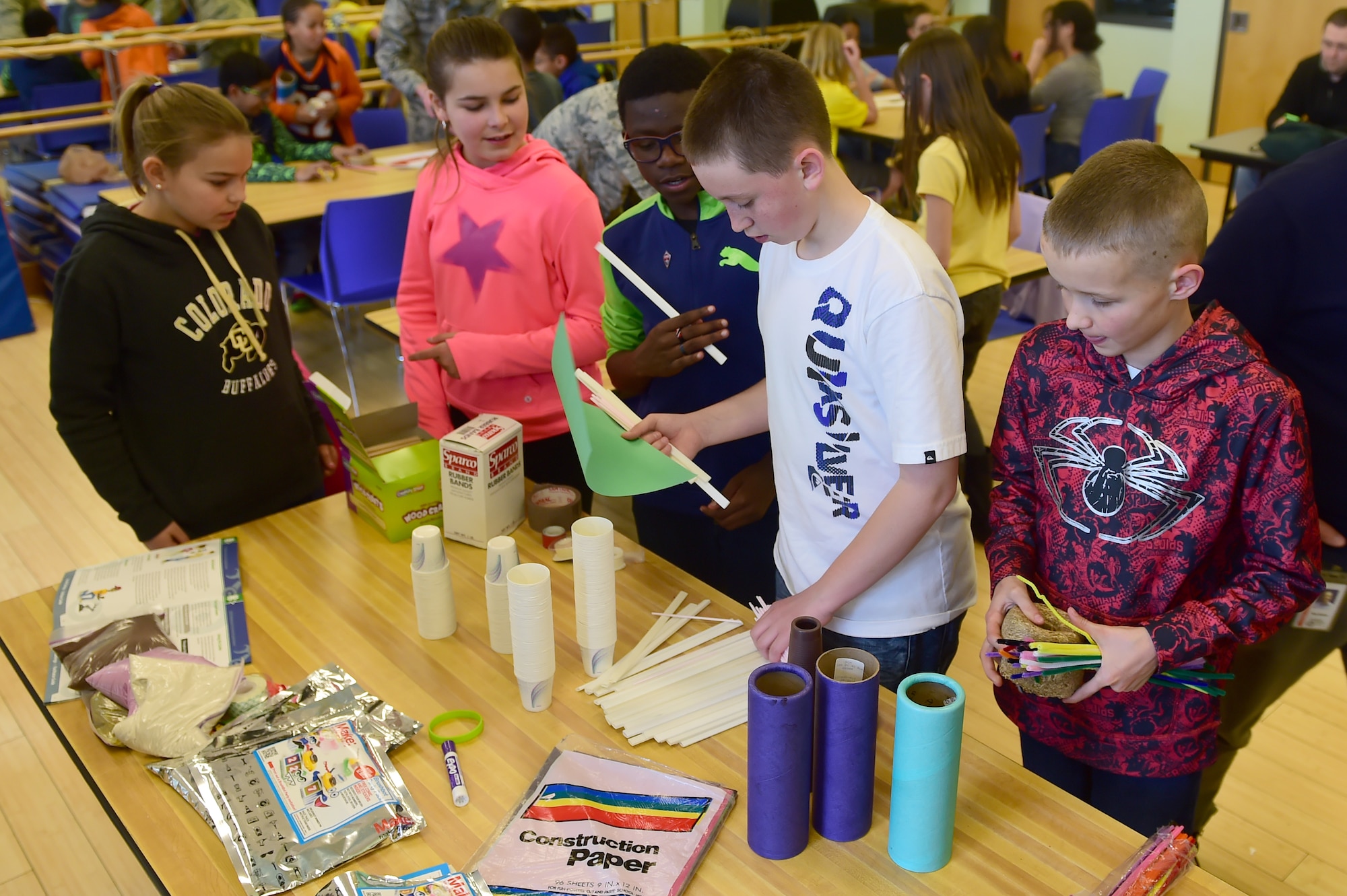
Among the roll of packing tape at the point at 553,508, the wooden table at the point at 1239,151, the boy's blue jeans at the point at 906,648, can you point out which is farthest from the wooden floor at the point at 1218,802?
the wooden table at the point at 1239,151

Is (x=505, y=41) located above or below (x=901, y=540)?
above

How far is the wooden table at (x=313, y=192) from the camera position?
430 centimetres

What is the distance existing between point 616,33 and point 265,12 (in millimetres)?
3139

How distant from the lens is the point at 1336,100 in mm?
5617

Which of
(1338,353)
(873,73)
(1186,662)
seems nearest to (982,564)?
(1338,353)

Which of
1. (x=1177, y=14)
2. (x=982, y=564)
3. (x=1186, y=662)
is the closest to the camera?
Answer: (x=1186, y=662)

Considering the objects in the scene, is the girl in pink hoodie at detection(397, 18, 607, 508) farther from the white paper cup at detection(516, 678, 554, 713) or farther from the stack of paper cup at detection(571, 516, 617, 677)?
the white paper cup at detection(516, 678, 554, 713)

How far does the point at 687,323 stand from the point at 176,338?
0.95 metres

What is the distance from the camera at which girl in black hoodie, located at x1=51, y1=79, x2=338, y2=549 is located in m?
1.87

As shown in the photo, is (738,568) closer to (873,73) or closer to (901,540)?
(901,540)

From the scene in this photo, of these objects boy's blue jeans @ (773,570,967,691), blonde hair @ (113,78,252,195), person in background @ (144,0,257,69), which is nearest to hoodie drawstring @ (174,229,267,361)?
blonde hair @ (113,78,252,195)

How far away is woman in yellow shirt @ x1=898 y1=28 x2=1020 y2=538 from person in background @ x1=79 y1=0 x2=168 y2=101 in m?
4.03

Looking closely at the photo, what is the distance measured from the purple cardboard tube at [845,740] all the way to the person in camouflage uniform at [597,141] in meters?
2.39

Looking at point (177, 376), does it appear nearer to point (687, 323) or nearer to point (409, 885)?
point (687, 323)
